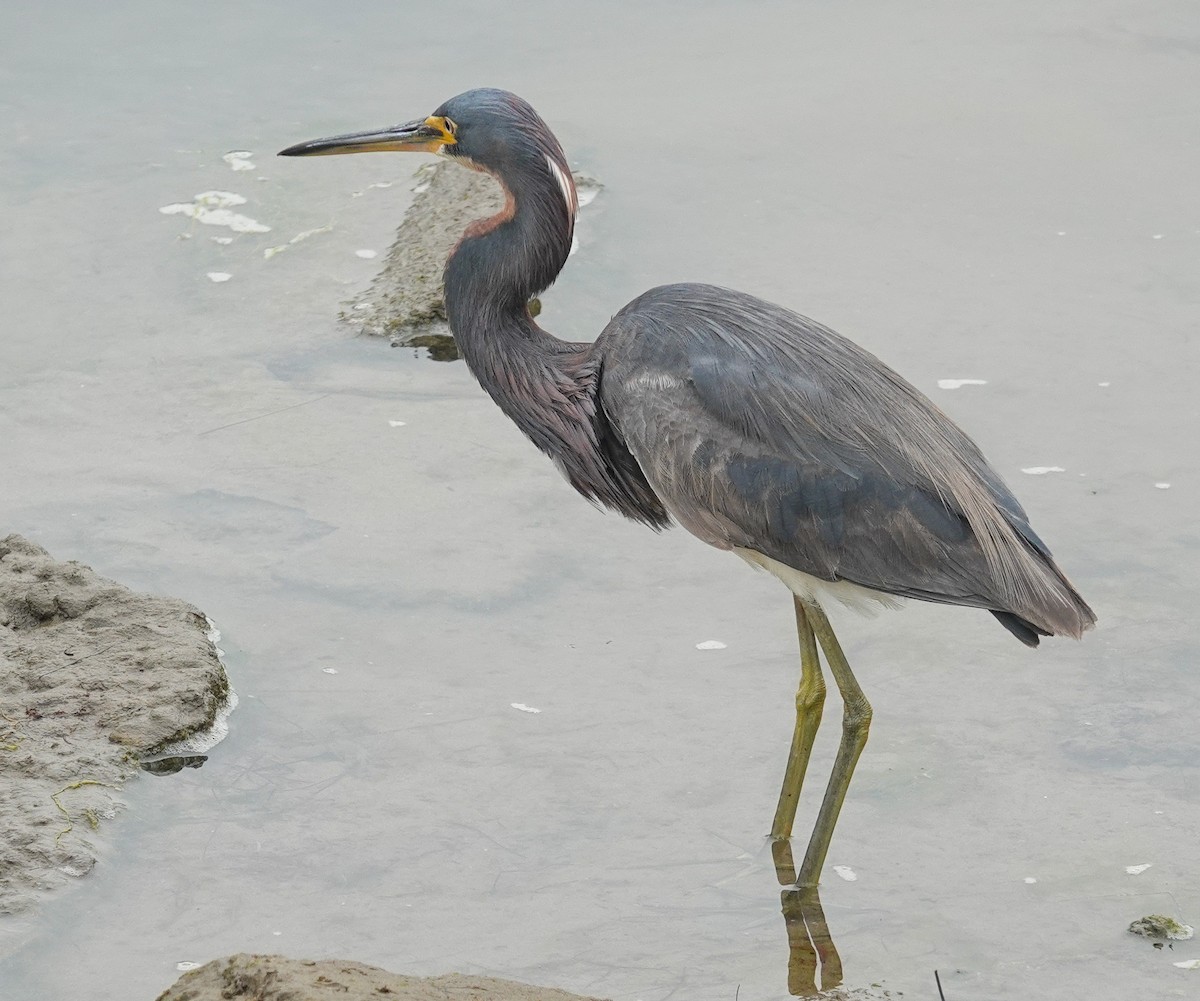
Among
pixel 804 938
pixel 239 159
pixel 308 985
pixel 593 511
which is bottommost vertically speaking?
pixel 804 938

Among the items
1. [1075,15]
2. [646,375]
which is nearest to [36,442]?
[646,375]

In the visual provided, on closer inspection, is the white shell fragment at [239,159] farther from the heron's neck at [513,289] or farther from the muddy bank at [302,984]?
the muddy bank at [302,984]

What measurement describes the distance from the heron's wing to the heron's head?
28.4 inches

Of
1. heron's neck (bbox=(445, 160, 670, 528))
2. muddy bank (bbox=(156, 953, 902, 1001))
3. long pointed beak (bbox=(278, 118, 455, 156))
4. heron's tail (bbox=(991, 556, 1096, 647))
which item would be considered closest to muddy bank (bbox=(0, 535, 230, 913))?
muddy bank (bbox=(156, 953, 902, 1001))

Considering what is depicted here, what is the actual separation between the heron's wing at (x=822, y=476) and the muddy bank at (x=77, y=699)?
5.52 feet

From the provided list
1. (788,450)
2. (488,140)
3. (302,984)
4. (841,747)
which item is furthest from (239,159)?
(302,984)

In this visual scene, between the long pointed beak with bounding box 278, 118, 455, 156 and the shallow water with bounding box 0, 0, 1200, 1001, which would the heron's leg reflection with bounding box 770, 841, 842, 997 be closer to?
the shallow water with bounding box 0, 0, 1200, 1001

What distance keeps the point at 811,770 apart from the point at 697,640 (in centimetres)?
73

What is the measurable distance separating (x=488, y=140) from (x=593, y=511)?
1957mm

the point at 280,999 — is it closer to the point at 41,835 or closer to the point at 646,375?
the point at 41,835

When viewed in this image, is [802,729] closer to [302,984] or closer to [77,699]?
[302,984]

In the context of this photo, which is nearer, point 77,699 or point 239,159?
point 77,699

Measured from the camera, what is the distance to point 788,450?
4.93 m

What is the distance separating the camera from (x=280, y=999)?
11.8 feet
